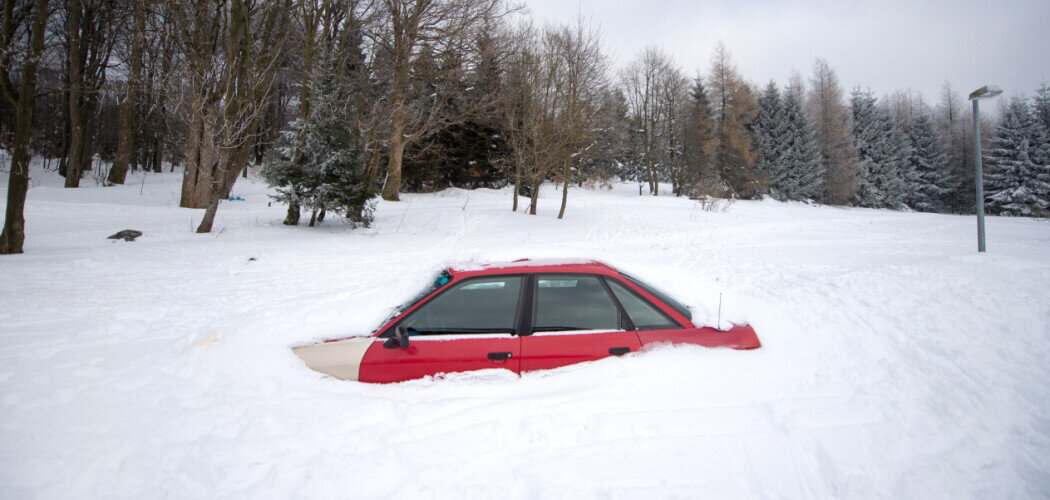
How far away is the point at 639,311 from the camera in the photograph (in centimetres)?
358

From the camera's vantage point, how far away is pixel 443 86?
978 inches

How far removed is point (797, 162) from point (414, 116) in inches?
1329

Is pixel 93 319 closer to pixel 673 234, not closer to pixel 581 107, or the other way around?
pixel 673 234

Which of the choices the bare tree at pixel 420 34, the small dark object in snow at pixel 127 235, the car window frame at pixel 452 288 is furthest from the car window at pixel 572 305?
the bare tree at pixel 420 34

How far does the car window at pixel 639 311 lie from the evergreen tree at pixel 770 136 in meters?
40.1

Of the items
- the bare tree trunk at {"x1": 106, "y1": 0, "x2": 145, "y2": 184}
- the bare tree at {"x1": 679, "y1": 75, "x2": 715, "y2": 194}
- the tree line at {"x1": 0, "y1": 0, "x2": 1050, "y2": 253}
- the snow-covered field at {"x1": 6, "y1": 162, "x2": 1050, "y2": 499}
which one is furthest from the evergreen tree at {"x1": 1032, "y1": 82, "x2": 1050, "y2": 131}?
the bare tree trunk at {"x1": 106, "y1": 0, "x2": 145, "y2": 184}

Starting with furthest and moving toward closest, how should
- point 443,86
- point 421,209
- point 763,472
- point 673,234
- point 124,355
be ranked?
point 443,86 < point 421,209 < point 673,234 < point 124,355 < point 763,472

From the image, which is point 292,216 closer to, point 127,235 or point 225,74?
point 127,235

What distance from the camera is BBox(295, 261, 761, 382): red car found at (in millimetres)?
3312

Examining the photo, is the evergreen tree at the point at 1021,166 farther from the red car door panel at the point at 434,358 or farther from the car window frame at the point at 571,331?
the red car door panel at the point at 434,358

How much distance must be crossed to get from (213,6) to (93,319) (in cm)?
1492

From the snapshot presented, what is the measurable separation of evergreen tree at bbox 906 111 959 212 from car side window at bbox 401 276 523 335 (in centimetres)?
5416

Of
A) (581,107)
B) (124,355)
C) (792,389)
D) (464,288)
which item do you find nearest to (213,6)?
(581,107)

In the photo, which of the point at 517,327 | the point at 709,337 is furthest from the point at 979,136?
the point at 517,327
